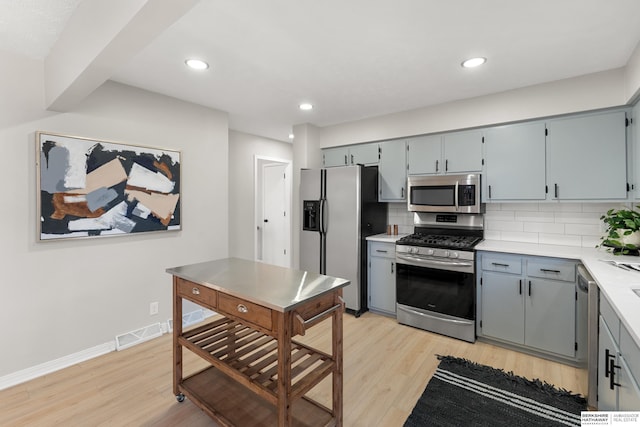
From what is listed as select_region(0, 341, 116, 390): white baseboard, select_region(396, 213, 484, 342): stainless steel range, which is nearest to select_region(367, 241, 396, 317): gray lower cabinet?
select_region(396, 213, 484, 342): stainless steel range

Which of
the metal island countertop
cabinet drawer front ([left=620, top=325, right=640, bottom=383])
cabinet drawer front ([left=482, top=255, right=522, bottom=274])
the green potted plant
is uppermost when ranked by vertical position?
the green potted plant

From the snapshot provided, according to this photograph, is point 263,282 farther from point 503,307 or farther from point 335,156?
A: point 335,156

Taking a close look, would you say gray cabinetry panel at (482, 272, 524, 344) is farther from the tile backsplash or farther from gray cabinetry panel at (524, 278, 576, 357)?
the tile backsplash

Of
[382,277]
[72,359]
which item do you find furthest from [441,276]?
[72,359]

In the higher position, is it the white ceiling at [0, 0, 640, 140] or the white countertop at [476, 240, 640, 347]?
the white ceiling at [0, 0, 640, 140]

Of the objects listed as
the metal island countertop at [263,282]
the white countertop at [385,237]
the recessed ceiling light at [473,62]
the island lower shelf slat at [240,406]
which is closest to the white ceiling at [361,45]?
the recessed ceiling light at [473,62]

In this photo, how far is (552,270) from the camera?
2529 millimetres

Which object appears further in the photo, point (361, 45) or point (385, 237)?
point (385, 237)

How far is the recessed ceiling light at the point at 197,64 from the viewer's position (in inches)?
92.1

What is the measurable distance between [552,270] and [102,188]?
158 inches

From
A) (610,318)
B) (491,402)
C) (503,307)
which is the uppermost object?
(610,318)

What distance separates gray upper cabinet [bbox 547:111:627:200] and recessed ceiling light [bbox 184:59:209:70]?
318 cm

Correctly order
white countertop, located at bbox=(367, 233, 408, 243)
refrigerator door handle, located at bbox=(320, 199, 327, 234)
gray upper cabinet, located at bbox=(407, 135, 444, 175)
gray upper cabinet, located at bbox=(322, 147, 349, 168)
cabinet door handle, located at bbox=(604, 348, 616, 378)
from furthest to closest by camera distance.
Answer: gray upper cabinet, located at bbox=(322, 147, 349, 168), refrigerator door handle, located at bbox=(320, 199, 327, 234), white countertop, located at bbox=(367, 233, 408, 243), gray upper cabinet, located at bbox=(407, 135, 444, 175), cabinet door handle, located at bbox=(604, 348, 616, 378)

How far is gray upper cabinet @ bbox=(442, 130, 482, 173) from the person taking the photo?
3.17 meters
